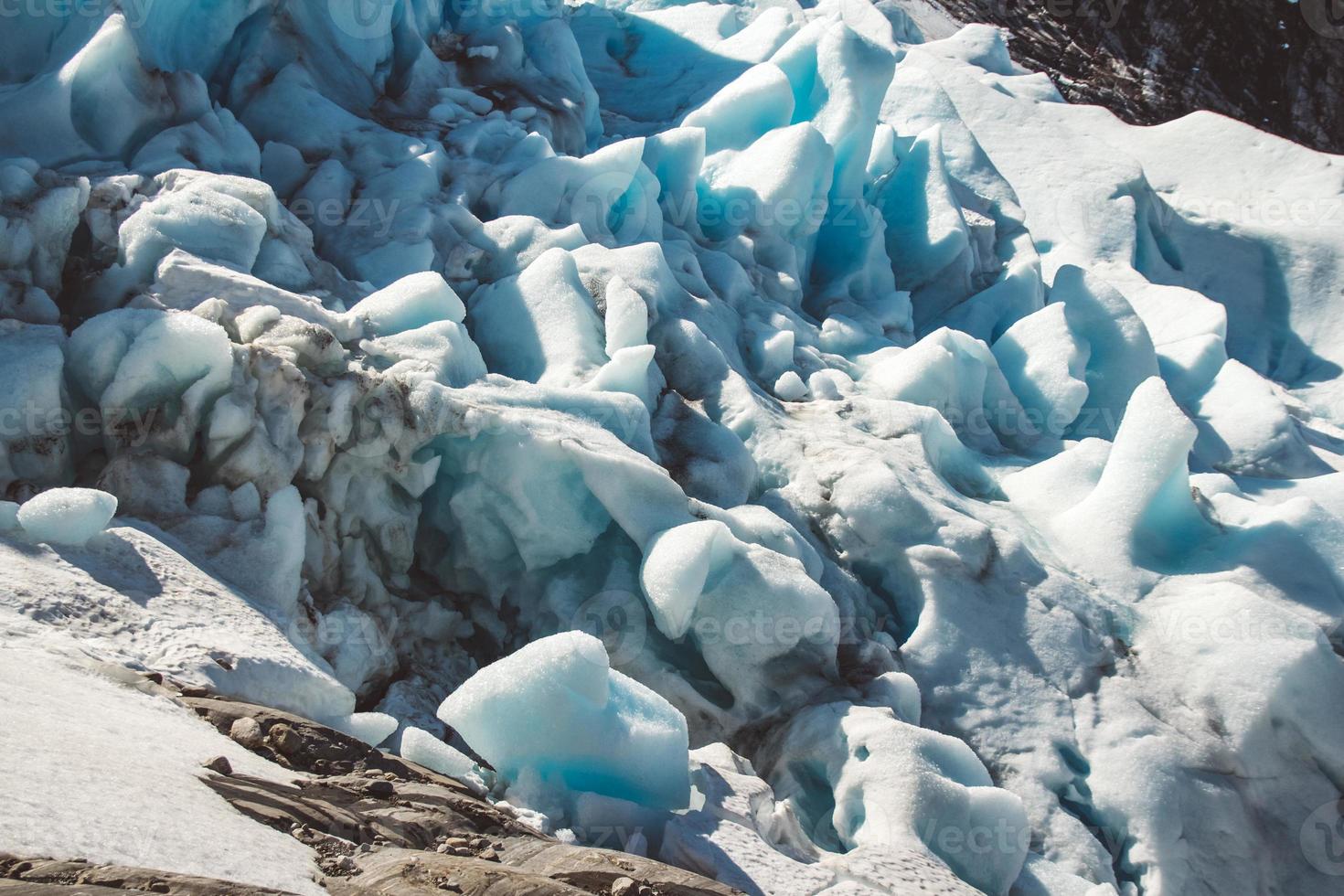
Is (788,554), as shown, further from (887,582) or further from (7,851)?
(7,851)

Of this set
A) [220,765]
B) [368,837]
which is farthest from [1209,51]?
[220,765]

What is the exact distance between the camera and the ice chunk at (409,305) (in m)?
5.84

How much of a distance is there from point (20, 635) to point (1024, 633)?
434 cm

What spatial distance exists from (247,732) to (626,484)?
2342mm

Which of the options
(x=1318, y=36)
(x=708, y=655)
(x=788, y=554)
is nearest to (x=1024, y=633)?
(x=788, y=554)

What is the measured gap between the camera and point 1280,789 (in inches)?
223

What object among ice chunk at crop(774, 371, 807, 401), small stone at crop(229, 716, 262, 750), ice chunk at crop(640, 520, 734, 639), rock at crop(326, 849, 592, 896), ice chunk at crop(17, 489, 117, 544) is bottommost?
ice chunk at crop(774, 371, 807, 401)

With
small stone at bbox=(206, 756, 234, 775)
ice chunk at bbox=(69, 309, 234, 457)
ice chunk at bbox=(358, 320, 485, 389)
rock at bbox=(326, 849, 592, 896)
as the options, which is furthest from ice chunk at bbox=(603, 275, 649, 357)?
rock at bbox=(326, 849, 592, 896)

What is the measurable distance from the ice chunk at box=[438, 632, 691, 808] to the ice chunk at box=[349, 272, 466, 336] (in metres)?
2.13

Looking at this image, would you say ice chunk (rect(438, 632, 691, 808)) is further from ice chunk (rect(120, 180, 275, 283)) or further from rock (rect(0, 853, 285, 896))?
ice chunk (rect(120, 180, 275, 283))

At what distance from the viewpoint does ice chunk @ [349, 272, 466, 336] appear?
584 cm

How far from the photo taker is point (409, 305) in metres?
5.91

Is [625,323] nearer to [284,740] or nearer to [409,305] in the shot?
[409,305]

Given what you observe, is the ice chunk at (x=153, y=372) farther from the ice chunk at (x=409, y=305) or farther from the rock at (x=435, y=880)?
the rock at (x=435, y=880)
